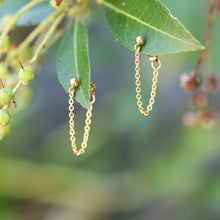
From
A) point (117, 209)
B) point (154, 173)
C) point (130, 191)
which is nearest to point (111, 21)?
point (154, 173)

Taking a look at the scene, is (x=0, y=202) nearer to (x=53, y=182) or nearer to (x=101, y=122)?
(x=53, y=182)

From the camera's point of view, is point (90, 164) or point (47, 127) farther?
point (47, 127)

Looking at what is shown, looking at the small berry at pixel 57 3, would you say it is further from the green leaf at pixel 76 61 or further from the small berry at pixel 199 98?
the small berry at pixel 199 98

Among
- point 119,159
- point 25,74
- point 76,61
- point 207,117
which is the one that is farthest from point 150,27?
point 119,159

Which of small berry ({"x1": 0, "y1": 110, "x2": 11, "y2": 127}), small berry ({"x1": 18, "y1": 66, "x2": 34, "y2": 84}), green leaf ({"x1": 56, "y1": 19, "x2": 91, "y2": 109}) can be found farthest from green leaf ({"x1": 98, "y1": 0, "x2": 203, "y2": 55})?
small berry ({"x1": 0, "y1": 110, "x2": 11, "y2": 127})

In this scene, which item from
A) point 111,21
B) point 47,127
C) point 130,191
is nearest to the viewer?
point 111,21

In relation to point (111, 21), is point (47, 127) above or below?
above

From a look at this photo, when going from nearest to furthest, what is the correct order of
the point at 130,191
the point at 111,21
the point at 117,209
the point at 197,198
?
1. the point at 111,21
2. the point at 197,198
3. the point at 130,191
4. the point at 117,209
